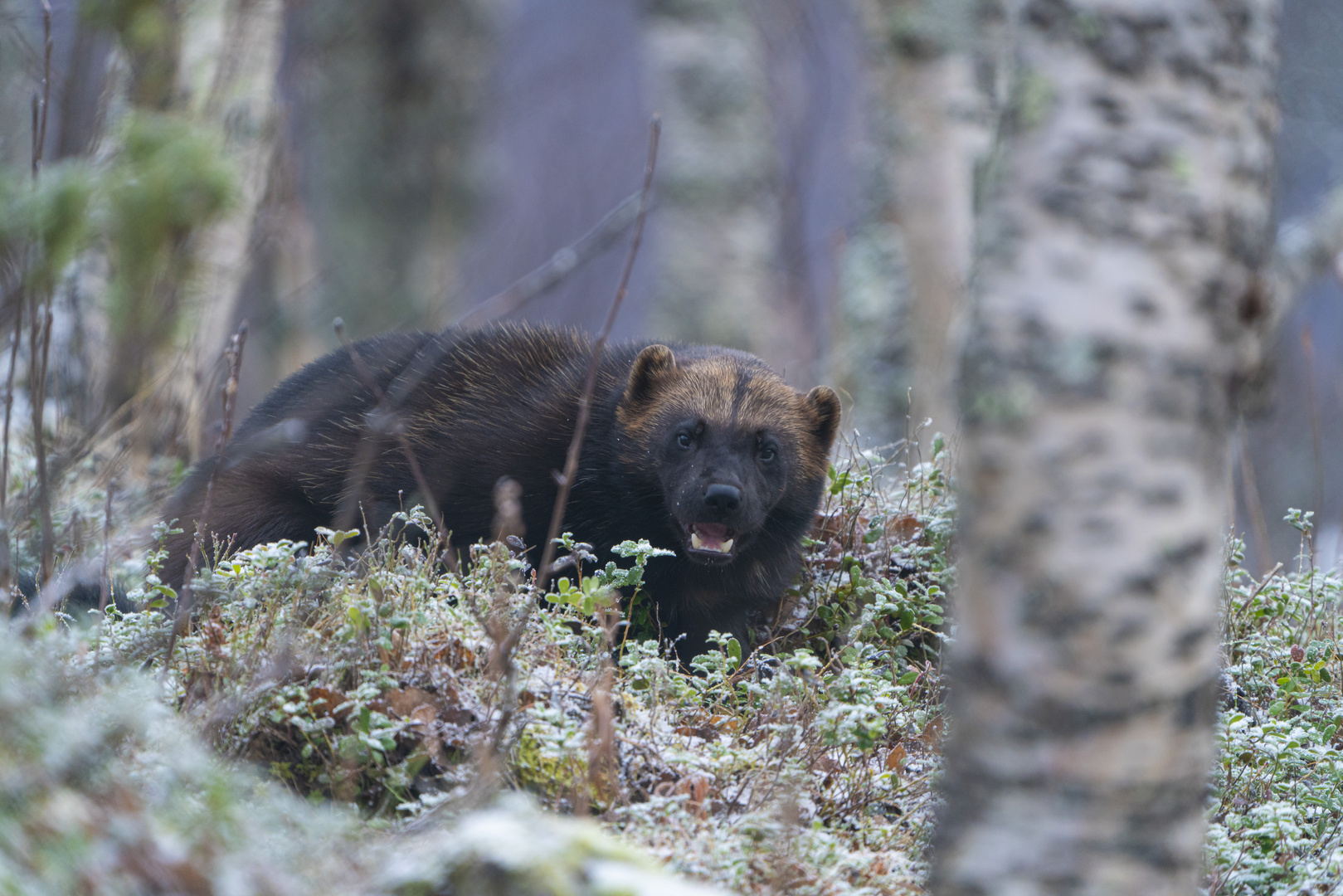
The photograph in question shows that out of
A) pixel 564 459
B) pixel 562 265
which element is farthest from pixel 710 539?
pixel 562 265

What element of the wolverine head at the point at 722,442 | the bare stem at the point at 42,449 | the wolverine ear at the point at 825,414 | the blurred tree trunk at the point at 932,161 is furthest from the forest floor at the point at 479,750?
the blurred tree trunk at the point at 932,161

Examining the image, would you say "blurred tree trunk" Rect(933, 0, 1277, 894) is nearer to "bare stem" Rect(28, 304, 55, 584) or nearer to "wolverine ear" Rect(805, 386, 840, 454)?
"bare stem" Rect(28, 304, 55, 584)

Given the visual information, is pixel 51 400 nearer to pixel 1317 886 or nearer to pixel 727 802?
pixel 727 802

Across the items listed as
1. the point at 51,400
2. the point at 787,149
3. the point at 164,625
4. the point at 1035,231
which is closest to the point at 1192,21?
the point at 1035,231

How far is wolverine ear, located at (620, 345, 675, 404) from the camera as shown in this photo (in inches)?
182

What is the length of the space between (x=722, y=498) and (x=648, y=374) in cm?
67

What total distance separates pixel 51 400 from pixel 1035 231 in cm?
670

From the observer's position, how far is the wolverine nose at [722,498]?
4266 millimetres

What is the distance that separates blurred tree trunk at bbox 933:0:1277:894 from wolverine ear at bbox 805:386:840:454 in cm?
285

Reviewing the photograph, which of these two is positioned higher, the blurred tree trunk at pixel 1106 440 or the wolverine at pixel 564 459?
the blurred tree trunk at pixel 1106 440

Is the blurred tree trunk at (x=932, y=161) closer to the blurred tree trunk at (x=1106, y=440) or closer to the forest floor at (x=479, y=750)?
the forest floor at (x=479, y=750)

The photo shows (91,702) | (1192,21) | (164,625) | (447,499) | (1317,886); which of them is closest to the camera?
(1192,21)

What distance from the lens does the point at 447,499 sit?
4.44 m

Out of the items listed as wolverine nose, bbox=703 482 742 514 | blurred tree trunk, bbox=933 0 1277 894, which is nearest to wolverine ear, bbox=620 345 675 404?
wolverine nose, bbox=703 482 742 514
